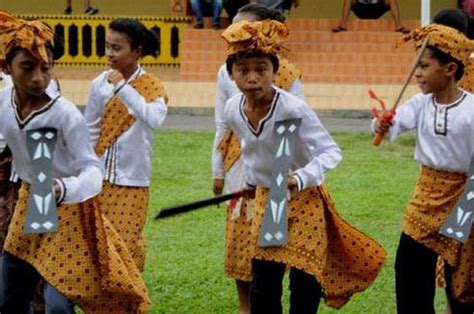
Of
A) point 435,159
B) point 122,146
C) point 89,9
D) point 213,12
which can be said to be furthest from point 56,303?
point 89,9

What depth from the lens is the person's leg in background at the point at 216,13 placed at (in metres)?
22.5

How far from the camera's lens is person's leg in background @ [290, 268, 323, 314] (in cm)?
701

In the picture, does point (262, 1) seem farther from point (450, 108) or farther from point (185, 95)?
point (450, 108)

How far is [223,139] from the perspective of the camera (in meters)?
8.40

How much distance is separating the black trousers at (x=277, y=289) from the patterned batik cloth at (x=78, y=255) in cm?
59

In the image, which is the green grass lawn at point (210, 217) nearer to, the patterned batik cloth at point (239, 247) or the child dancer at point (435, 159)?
the patterned batik cloth at point (239, 247)

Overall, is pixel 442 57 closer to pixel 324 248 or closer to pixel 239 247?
pixel 324 248

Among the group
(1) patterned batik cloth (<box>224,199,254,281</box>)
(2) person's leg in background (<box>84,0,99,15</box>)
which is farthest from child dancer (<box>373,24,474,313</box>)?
(2) person's leg in background (<box>84,0,99,15</box>)

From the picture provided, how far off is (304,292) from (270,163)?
0.58 metres

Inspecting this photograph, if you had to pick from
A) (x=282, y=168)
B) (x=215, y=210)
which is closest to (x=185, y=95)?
(x=215, y=210)

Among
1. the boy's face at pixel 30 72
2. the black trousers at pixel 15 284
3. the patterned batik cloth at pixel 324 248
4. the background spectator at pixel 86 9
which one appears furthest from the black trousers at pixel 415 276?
the background spectator at pixel 86 9

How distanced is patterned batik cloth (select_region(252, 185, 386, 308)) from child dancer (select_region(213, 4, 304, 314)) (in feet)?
2.56

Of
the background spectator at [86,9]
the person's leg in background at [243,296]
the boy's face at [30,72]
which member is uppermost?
the boy's face at [30,72]

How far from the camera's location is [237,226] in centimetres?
818
